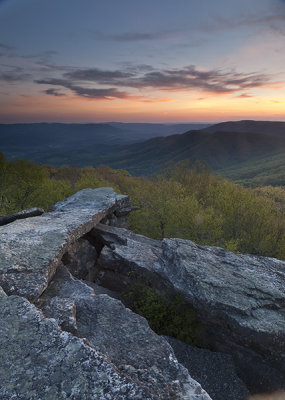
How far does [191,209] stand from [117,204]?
10.8 metres

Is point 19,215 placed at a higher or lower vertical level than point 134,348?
higher

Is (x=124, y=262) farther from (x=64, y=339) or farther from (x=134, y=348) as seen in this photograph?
(x=64, y=339)

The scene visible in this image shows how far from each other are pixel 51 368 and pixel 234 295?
31.2 ft

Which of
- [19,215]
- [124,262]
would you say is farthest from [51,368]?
[19,215]

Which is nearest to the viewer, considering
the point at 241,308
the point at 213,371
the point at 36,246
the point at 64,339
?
the point at 64,339

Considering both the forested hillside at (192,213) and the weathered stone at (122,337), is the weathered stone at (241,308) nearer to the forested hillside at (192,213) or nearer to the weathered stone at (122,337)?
the weathered stone at (122,337)

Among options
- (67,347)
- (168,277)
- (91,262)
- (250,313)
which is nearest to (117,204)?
(91,262)

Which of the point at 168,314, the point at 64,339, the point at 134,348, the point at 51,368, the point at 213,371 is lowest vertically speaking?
the point at 213,371

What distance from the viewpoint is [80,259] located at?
17.5 meters

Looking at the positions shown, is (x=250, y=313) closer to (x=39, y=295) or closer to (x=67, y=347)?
(x=67, y=347)

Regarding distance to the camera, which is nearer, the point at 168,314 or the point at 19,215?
the point at 168,314

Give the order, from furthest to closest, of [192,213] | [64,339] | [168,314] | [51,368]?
1. [192,213]
2. [168,314]
3. [64,339]
4. [51,368]

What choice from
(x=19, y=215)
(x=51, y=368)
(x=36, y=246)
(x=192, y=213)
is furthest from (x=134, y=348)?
(x=192, y=213)

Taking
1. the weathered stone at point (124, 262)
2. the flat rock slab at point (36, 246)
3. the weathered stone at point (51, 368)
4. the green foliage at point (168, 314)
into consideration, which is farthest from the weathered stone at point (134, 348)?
the weathered stone at point (124, 262)
